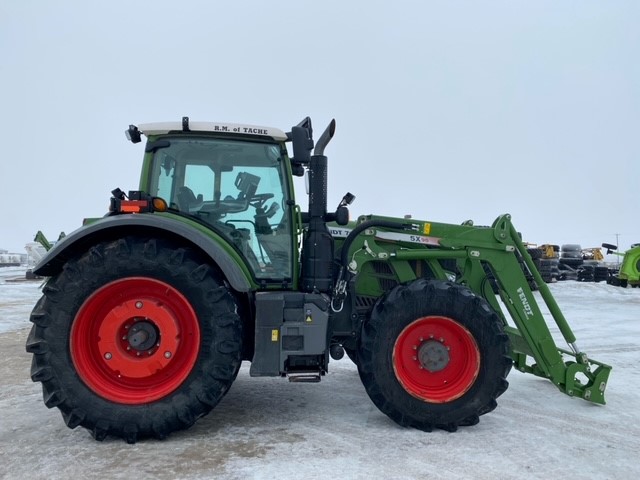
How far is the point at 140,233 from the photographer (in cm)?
374

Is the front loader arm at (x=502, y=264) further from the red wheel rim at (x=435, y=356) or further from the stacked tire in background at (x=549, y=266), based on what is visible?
the stacked tire in background at (x=549, y=266)

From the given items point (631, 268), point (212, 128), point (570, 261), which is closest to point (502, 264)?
point (212, 128)

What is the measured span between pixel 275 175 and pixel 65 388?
2.20 m

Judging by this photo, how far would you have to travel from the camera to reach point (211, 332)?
11.9ft

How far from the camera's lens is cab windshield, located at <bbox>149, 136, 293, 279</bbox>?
161 inches

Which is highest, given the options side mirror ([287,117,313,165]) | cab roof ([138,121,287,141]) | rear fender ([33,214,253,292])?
cab roof ([138,121,287,141])

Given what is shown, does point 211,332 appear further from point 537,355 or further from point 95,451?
point 537,355

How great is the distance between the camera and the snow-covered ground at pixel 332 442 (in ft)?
10.1

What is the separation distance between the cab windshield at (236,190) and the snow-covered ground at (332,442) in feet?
4.08

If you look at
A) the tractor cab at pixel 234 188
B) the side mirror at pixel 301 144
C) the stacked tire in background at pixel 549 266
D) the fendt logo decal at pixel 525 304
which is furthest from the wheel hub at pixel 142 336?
the stacked tire in background at pixel 549 266

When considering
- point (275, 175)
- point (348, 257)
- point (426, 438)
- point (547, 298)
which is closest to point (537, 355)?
point (547, 298)

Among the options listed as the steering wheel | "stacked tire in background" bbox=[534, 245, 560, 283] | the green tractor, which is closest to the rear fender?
the steering wheel

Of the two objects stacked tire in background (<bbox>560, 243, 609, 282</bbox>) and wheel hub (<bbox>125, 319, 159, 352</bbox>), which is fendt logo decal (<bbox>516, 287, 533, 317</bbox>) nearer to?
wheel hub (<bbox>125, 319, 159, 352</bbox>)

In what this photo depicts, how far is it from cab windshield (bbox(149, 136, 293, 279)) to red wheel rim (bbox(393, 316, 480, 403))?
111 centimetres
